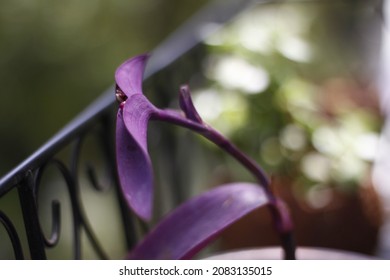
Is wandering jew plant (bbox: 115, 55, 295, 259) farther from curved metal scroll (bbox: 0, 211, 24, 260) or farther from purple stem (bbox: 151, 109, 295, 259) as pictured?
curved metal scroll (bbox: 0, 211, 24, 260)

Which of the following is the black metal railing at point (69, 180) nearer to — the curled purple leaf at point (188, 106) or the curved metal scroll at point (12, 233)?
the curved metal scroll at point (12, 233)

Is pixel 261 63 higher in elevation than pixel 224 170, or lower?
higher

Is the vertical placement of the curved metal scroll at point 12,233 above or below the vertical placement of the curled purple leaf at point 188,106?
below

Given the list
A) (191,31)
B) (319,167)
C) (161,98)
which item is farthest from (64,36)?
(319,167)

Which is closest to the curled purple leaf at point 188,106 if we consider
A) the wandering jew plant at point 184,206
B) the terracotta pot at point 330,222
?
the wandering jew plant at point 184,206

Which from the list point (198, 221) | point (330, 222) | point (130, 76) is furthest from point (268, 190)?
point (330, 222)

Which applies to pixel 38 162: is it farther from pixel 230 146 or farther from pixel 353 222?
pixel 353 222

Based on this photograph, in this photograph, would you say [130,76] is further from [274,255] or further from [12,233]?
[274,255]
